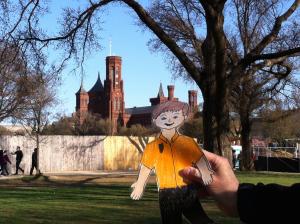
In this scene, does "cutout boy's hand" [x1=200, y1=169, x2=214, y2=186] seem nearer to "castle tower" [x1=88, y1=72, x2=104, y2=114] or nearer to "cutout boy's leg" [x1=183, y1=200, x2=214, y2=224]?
"cutout boy's leg" [x1=183, y1=200, x2=214, y2=224]

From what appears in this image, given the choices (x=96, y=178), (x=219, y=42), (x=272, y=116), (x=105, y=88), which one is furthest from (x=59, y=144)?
(x=105, y=88)

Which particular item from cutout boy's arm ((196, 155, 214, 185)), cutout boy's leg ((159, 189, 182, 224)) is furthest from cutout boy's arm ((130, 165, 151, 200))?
cutout boy's arm ((196, 155, 214, 185))

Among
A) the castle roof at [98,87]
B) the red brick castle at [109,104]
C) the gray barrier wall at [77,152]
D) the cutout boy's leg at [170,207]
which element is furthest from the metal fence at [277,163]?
the castle roof at [98,87]

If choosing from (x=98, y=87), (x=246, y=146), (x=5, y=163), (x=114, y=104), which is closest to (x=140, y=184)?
(x=5, y=163)

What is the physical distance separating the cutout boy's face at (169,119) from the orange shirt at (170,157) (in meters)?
0.10

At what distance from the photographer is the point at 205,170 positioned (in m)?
3.70

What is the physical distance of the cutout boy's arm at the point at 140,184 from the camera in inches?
179

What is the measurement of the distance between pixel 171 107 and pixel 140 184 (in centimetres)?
68

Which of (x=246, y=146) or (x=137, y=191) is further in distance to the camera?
(x=246, y=146)

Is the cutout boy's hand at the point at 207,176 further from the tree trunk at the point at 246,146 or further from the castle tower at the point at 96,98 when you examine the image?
the castle tower at the point at 96,98

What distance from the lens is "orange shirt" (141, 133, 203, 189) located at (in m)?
4.21

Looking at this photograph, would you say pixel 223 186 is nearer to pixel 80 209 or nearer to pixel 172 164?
pixel 172 164

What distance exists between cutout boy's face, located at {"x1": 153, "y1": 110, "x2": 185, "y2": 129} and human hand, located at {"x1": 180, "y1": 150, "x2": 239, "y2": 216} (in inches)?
31.3

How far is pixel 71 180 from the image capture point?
29719 mm
